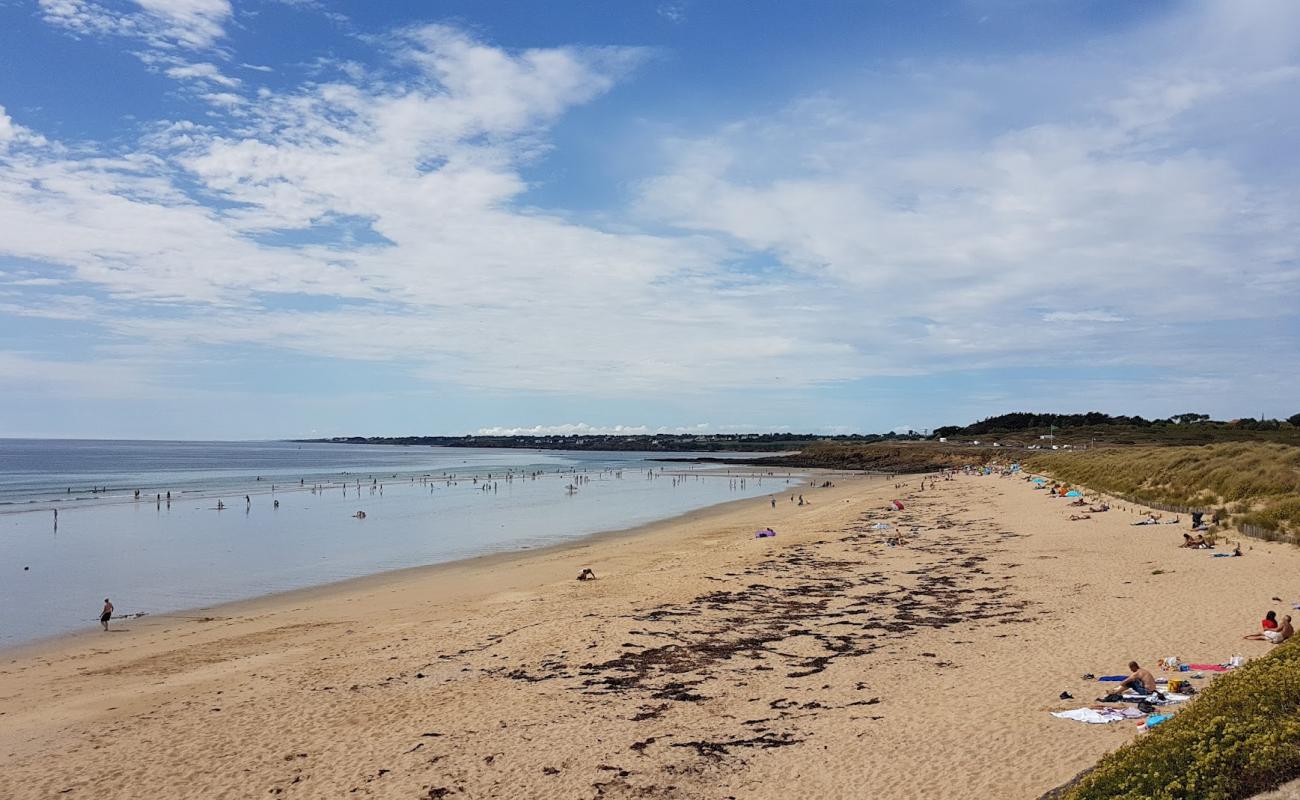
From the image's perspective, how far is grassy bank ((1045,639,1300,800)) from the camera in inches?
182

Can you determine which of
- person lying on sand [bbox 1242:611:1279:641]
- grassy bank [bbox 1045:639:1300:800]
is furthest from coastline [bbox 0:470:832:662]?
person lying on sand [bbox 1242:611:1279:641]

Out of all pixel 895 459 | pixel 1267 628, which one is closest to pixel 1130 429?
pixel 895 459

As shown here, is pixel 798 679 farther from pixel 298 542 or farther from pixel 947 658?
pixel 298 542

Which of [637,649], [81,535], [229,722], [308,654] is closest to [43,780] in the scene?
[229,722]

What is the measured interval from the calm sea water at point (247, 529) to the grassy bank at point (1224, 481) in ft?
81.2

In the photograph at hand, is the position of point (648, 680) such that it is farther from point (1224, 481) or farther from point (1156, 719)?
point (1224, 481)

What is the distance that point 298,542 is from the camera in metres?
35.7

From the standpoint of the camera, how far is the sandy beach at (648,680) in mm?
8922

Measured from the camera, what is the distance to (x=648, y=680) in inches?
478

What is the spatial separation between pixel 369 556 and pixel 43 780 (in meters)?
22.1

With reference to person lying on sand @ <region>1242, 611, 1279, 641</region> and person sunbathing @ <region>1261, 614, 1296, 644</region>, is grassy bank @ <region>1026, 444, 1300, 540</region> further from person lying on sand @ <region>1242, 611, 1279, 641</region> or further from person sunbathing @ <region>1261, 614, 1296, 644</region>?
person sunbathing @ <region>1261, 614, 1296, 644</region>

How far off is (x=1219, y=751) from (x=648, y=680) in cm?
840

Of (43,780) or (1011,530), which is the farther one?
(1011,530)

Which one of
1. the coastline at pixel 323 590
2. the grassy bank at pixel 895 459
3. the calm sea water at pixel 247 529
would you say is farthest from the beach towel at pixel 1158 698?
the grassy bank at pixel 895 459
